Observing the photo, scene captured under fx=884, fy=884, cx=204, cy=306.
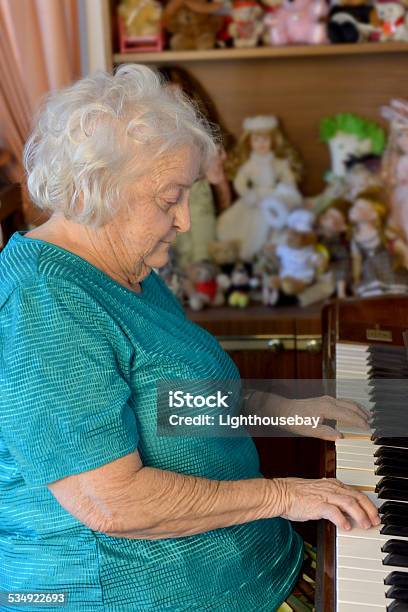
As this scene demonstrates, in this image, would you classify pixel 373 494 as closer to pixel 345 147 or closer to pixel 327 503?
pixel 327 503

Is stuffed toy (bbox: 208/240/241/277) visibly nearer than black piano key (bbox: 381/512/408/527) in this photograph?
No

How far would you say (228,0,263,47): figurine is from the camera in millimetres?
2373

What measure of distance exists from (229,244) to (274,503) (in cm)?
142

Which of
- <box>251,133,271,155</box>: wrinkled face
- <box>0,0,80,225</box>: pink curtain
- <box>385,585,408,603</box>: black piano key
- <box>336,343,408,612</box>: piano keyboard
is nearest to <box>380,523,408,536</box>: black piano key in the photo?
<box>336,343,408,612</box>: piano keyboard

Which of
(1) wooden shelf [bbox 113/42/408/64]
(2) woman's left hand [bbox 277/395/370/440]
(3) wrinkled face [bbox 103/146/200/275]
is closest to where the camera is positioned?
(3) wrinkled face [bbox 103/146/200/275]

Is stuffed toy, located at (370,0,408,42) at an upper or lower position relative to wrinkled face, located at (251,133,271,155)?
→ upper

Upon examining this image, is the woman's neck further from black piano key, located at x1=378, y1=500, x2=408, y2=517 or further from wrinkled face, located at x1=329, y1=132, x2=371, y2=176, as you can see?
wrinkled face, located at x1=329, y1=132, x2=371, y2=176

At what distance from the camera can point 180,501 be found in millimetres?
1122

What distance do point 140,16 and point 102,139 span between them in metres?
1.36

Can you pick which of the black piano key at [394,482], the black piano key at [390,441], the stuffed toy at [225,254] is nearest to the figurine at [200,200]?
the stuffed toy at [225,254]

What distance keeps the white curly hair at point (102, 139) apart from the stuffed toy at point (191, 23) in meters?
1.22

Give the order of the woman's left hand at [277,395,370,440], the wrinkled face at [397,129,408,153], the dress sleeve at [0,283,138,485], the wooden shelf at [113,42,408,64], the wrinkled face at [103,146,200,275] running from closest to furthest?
the dress sleeve at [0,283,138,485], the wrinkled face at [103,146,200,275], the woman's left hand at [277,395,370,440], the wooden shelf at [113,42,408,64], the wrinkled face at [397,129,408,153]

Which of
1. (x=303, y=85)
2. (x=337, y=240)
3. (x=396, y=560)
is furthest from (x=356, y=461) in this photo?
(x=303, y=85)

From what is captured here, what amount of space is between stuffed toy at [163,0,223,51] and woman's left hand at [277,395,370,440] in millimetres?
1244
